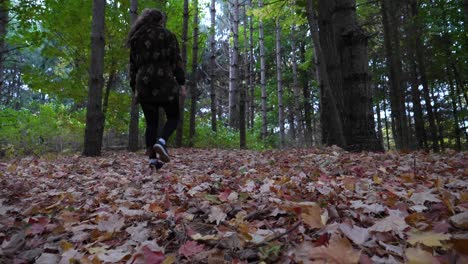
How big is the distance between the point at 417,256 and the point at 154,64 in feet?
12.6

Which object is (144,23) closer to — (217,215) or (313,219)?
(217,215)

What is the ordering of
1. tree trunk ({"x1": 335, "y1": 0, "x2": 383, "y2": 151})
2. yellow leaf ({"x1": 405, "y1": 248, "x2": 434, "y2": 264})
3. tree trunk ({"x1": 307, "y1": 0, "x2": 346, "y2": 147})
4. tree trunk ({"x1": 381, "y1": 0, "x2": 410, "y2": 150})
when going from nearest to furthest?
yellow leaf ({"x1": 405, "y1": 248, "x2": 434, "y2": 264}) → tree trunk ({"x1": 335, "y1": 0, "x2": 383, "y2": 151}) → tree trunk ({"x1": 307, "y1": 0, "x2": 346, "y2": 147}) → tree trunk ({"x1": 381, "y1": 0, "x2": 410, "y2": 150})

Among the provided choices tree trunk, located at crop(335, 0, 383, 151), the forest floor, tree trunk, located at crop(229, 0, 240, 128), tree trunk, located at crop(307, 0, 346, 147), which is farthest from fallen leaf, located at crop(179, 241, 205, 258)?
tree trunk, located at crop(229, 0, 240, 128)

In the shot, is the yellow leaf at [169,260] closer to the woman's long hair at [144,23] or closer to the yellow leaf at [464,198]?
the yellow leaf at [464,198]

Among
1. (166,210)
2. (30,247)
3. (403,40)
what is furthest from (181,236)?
(403,40)

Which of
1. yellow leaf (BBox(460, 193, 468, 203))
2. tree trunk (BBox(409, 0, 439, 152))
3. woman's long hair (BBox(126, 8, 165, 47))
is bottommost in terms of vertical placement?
yellow leaf (BBox(460, 193, 468, 203))

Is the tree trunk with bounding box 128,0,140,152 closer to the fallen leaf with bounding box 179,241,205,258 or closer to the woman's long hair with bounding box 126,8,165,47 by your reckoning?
the woman's long hair with bounding box 126,8,165,47

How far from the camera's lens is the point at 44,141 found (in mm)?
14641

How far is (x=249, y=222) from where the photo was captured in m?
1.88

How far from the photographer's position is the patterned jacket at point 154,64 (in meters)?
4.40

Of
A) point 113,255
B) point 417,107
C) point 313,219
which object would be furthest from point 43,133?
point 313,219

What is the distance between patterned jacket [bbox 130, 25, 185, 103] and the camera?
440 centimetres

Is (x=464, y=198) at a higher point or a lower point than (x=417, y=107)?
lower

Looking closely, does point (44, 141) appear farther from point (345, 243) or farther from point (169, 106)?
point (345, 243)
